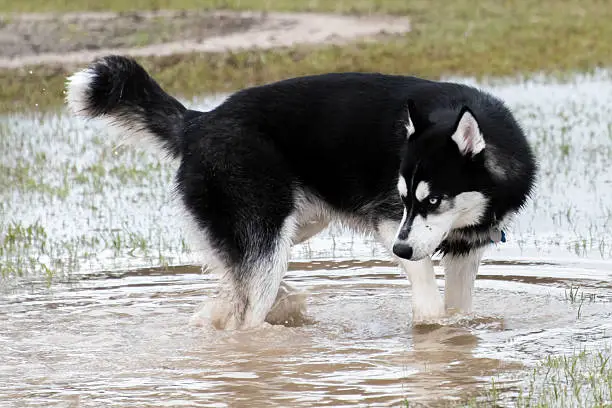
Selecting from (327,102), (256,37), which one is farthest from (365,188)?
(256,37)

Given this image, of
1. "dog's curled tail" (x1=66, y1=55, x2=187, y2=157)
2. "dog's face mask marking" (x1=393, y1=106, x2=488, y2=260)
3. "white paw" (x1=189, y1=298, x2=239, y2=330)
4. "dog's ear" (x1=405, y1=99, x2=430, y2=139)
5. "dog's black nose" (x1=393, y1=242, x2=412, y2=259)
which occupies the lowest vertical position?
"white paw" (x1=189, y1=298, x2=239, y2=330)

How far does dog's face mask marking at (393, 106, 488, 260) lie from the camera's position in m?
6.38

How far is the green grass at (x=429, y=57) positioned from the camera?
55.2 ft

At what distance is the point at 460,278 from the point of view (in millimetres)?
7059

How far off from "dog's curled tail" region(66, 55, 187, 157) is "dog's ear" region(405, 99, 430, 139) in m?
1.39

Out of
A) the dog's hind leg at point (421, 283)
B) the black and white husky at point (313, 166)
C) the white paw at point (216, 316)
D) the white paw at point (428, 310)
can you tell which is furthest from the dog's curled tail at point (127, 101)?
the white paw at point (428, 310)

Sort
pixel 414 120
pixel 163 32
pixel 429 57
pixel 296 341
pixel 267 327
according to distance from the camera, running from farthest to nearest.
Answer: pixel 163 32 → pixel 429 57 → pixel 267 327 → pixel 296 341 → pixel 414 120

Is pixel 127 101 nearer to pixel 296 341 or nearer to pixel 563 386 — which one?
pixel 296 341

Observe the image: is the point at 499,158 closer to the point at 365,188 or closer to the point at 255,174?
the point at 365,188

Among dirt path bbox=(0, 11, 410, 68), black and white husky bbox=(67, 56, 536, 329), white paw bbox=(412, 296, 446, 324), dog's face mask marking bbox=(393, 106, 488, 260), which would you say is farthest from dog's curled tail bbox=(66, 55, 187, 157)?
dirt path bbox=(0, 11, 410, 68)

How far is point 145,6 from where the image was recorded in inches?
968

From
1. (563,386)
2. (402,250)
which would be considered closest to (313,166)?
(402,250)

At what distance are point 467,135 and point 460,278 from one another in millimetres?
1059

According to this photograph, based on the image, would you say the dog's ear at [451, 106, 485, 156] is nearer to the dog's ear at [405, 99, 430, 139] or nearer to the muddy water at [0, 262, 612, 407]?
the dog's ear at [405, 99, 430, 139]
